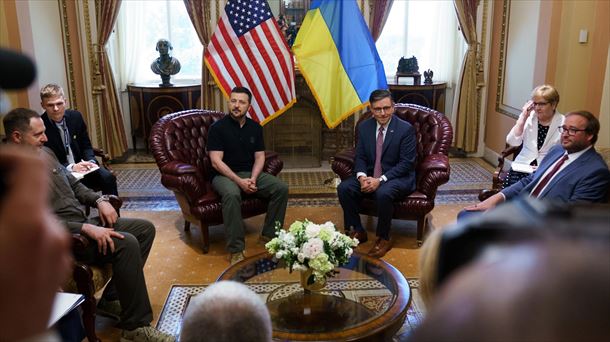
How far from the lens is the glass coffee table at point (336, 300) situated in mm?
2533

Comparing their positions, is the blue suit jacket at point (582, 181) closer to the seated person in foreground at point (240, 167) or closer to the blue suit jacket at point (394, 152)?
the blue suit jacket at point (394, 152)

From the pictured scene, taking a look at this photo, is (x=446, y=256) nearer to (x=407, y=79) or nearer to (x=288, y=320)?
(x=288, y=320)

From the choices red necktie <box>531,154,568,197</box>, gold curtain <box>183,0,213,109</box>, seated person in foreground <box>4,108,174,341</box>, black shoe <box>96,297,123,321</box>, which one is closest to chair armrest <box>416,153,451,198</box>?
red necktie <box>531,154,568,197</box>

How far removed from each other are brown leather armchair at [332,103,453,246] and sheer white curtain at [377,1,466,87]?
2275 millimetres

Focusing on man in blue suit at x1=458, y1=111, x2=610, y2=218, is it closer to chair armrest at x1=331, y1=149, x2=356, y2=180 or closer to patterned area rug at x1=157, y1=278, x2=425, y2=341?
patterned area rug at x1=157, y1=278, x2=425, y2=341

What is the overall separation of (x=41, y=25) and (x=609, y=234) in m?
5.78

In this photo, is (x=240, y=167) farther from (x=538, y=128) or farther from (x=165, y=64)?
(x=165, y=64)

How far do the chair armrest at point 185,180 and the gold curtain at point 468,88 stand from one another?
12.2 feet

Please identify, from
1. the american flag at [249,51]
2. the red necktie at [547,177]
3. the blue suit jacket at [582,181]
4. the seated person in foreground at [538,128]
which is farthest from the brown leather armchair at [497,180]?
the american flag at [249,51]

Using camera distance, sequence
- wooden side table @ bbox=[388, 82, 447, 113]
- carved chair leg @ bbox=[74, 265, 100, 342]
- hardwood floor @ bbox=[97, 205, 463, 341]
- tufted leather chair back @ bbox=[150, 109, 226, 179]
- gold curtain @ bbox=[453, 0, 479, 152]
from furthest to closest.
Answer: wooden side table @ bbox=[388, 82, 447, 113]
gold curtain @ bbox=[453, 0, 479, 152]
tufted leather chair back @ bbox=[150, 109, 226, 179]
hardwood floor @ bbox=[97, 205, 463, 341]
carved chair leg @ bbox=[74, 265, 100, 342]

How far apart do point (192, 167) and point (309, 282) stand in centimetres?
155

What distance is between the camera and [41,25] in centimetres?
530

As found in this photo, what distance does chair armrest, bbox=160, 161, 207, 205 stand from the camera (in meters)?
3.93

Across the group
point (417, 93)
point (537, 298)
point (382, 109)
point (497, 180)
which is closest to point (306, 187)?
point (382, 109)
